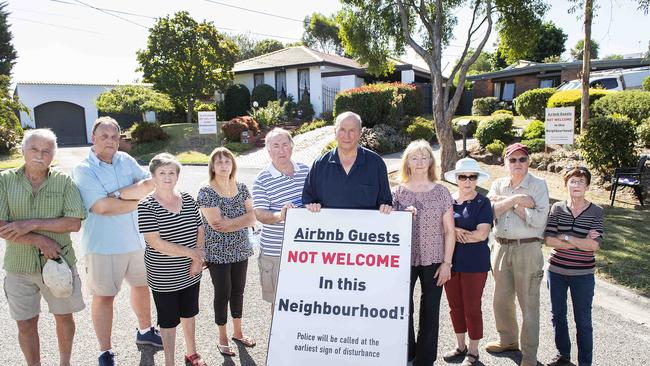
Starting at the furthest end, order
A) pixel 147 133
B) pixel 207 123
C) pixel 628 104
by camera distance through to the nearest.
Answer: pixel 147 133 → pixel 207 123 → pixel 628 104

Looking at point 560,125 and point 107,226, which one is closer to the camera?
point 107,226

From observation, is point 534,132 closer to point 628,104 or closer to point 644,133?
point 628,104

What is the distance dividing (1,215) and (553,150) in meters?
13.4

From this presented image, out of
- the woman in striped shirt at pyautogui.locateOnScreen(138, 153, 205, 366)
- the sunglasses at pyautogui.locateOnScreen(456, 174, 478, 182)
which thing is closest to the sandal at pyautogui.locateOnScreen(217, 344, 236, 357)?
the woman in striped shirt at pyautogui.locateOnScreen(138, 153, 205, 366)

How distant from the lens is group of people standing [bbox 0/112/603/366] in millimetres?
3557

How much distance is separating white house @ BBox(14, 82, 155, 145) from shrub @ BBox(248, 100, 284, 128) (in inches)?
439

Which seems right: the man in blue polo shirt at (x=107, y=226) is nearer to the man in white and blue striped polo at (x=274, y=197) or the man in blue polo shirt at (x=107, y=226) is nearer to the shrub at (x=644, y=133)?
the man in white and blue striped polo at (x=274, y=197)

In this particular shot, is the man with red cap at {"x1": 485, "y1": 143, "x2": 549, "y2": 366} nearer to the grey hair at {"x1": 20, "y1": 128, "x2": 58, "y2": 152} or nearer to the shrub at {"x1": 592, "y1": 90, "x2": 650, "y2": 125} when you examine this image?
the grey hair at {"x1": 20, "y1": 128, "x2": 58, "y2": 152}

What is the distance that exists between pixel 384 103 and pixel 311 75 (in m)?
10.8

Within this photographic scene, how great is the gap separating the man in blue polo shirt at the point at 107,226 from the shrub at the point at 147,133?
21.3m

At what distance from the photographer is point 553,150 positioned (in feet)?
43.7

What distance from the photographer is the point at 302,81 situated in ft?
100

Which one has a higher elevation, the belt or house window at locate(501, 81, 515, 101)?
house window at locate(501, 81, 515, 101)

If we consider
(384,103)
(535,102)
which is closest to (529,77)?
(535,102)
